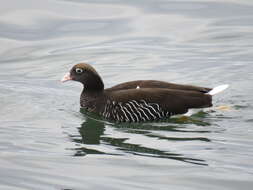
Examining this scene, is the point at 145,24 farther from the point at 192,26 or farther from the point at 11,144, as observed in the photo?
the point at 11,144

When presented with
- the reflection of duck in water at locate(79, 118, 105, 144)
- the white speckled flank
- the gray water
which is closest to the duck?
the white speckled flank

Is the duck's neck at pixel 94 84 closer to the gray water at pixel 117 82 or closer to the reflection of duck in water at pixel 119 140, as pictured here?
the gray water at pixel 117 82

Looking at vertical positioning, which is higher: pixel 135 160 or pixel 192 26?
pixel 192 26

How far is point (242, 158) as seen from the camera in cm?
1099

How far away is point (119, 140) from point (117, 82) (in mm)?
4325

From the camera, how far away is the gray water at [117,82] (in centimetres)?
1049

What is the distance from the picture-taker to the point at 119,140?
12438mm

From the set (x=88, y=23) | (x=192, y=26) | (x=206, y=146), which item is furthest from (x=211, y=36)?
(x=206, y=146)

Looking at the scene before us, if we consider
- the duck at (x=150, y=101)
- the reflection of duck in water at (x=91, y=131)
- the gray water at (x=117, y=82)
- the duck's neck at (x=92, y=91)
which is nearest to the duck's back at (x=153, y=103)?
the duck at (x=150, y=101)

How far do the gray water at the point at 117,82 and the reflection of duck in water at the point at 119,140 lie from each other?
17 millimetres

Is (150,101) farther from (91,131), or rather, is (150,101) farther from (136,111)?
(91,131)

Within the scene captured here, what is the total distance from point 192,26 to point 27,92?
5790mm

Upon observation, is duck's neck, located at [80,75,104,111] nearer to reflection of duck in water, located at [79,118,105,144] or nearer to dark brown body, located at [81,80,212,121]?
dark brown body, located at [81,80,212,121]

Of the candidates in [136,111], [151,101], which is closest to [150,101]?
[151,101]
